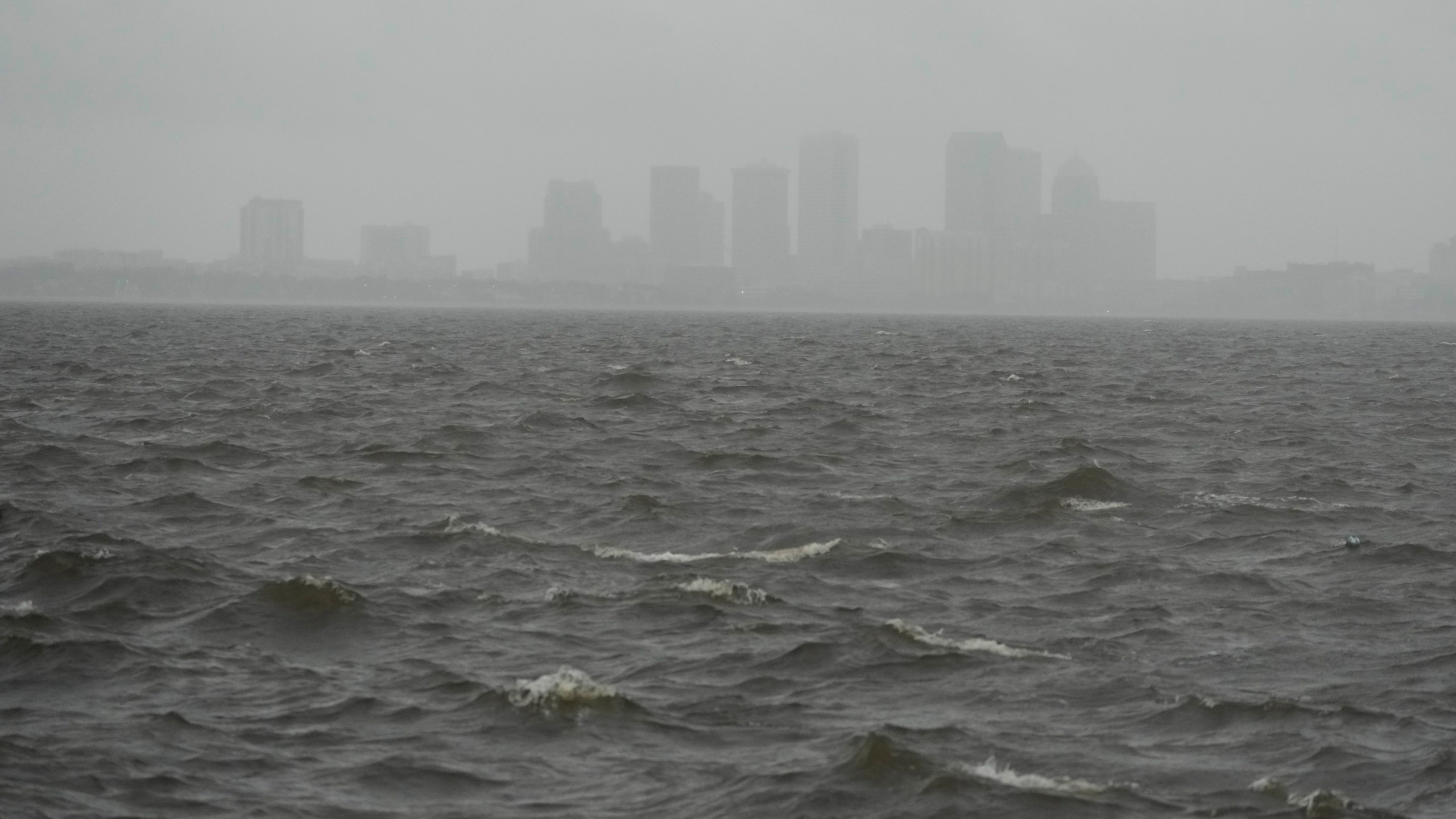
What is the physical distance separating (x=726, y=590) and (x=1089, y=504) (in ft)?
29.0

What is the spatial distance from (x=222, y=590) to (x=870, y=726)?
7.86 m

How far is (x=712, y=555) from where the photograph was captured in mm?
20219

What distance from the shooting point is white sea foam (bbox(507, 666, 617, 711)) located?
13367mm

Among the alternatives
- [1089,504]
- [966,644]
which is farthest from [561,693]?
[1089,504]

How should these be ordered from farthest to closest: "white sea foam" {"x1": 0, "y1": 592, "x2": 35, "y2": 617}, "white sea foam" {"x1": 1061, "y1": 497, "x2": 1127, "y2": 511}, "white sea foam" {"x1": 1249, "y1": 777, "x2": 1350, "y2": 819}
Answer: "white sea foam" {"x1": 1061, "y1": 497, "x2": 1127, "y2": 511} < "white sea foam" {"x1": 0, "y1": 592, "x2": 35, "y2": 617} < "white sea foam" {"x1": 1249, "y1": 777, "x2": 1350, "y2": 819}

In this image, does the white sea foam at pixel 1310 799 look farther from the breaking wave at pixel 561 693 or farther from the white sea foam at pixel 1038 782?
the breaking wave at pixel 561 693

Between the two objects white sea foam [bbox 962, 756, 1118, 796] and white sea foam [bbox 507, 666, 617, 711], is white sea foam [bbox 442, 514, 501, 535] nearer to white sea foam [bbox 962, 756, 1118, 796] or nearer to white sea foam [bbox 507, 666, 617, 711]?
white sea foam [bbox 507, 666, 617, 711]

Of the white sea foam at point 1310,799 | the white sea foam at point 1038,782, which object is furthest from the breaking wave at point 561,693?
the white sea foam at point 1310,799

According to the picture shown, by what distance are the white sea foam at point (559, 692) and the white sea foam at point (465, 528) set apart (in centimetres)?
752

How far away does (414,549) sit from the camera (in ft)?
66.5

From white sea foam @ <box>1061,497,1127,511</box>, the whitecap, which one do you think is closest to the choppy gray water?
the whitecap

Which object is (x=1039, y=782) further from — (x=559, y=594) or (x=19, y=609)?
(x=19, y=609)

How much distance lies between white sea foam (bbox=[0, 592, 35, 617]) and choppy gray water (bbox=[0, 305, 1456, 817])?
59 mm

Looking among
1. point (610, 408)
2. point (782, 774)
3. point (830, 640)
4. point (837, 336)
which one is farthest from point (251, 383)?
point (837, 336)
